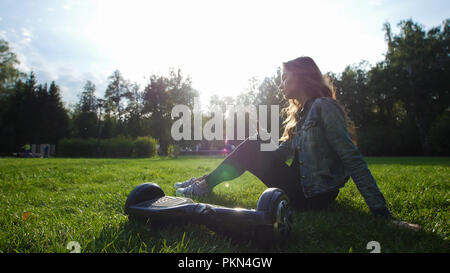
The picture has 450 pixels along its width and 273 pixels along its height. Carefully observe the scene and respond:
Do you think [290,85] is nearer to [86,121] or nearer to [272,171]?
[272,171]

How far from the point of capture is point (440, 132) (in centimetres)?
2162

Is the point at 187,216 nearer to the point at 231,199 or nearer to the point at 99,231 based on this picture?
the point at 99,231

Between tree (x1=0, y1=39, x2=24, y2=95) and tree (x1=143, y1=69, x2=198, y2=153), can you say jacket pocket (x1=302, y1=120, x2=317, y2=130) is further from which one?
tree (x1=0, y1=39, x2=24, y2=95)

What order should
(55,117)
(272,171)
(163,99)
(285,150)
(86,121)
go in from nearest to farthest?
(272,171) < (285,150) < (163,99) < (55,117) < (86,121)

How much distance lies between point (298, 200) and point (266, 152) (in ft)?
1.74

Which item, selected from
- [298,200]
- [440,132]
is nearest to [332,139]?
[298,200]

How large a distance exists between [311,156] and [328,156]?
13 cm

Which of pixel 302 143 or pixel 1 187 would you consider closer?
pixel 302 143

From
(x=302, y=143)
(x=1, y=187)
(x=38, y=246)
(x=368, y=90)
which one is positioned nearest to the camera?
(x=38, y=246)

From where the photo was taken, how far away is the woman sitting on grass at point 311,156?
1.95 m

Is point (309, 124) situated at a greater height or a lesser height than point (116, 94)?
lesser

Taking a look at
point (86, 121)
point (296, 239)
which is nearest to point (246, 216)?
point (296, 239)

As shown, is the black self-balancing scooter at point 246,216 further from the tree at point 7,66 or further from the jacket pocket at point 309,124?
the tree at point 7,66

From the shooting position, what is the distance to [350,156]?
1940 mm
